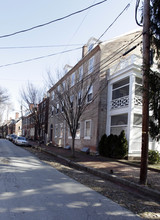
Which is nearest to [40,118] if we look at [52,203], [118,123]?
[118,123]

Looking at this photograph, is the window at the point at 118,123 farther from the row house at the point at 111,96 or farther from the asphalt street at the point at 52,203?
the asphalt street at the point at 52,203

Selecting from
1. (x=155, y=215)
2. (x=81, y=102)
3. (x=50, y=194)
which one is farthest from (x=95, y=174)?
(x=81, y=102)

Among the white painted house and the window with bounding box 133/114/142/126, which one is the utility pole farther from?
the window with bounding box 133/114/142/126

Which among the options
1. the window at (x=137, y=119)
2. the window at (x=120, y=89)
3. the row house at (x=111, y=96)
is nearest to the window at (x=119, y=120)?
the row house at (x=111, y=96)

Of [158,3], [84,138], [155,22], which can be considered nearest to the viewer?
[158,3]

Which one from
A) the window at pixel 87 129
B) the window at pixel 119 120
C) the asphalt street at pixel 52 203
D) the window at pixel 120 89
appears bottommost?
the asphalt street at pixel 52 203

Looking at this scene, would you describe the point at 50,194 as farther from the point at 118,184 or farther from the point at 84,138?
the point at 84,138

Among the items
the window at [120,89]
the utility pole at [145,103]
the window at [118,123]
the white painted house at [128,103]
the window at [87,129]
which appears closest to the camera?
the utility pole at [145,103]

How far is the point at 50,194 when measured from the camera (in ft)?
16.8

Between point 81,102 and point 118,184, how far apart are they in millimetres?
6735

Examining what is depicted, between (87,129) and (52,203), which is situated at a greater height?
(87,129)

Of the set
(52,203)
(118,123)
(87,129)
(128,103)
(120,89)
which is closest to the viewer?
(52,203)

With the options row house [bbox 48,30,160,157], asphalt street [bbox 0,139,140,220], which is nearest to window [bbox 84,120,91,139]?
row house [bbox 48,30,160,157]

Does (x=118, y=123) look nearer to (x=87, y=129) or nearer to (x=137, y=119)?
(x=137, y=119)
